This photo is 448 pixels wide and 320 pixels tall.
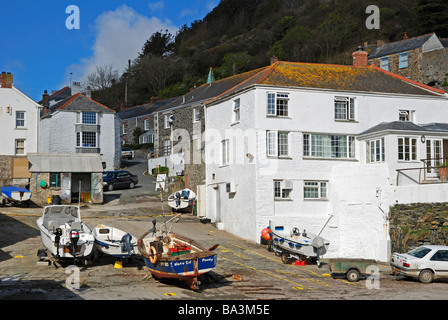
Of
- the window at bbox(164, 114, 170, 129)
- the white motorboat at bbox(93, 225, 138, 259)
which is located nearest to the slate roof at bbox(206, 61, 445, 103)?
the white motorboat at bbox(93, 225, 138, 259)

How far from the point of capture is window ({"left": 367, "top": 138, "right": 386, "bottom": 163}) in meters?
32.1

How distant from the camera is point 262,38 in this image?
95.8 metres

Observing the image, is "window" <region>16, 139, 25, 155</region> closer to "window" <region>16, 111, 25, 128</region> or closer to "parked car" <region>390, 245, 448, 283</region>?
"window" <region>16, 111, 25, 128</region>

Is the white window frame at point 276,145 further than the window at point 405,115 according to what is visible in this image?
No

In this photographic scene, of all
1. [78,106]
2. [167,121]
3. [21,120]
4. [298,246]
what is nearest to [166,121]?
[167,121]

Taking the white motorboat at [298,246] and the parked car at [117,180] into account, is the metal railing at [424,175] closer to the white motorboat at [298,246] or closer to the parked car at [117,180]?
the white motorboat at [298,246]

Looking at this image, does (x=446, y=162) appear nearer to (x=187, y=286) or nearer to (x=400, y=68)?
(x=187, y=286)

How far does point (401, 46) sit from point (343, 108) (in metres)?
29.6

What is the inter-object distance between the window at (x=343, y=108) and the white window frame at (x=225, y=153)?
662cm

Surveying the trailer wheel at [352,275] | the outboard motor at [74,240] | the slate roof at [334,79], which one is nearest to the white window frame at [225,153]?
the slate roof at [334,79]

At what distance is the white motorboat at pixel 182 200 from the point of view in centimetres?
3734

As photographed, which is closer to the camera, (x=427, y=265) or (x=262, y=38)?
(x=427, y=265)

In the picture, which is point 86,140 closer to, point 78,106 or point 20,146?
point 78,106

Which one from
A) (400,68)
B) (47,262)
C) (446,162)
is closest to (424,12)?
(400,68)
